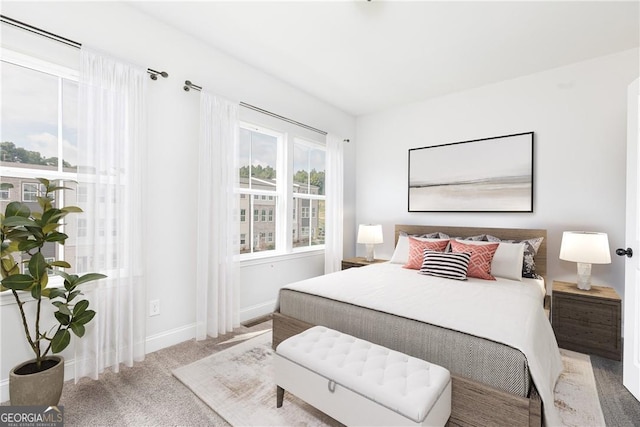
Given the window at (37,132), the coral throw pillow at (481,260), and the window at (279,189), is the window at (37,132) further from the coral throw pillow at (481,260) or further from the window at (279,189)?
the coral throw pillow at (481,260)

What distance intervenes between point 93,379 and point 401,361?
2.07 m

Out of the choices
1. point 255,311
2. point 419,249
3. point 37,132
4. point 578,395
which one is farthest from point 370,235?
point 37,132

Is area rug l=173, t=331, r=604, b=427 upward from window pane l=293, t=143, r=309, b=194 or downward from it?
downward

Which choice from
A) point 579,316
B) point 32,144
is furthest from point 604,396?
point 32,144

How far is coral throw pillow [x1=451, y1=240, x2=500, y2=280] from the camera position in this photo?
9.05ft

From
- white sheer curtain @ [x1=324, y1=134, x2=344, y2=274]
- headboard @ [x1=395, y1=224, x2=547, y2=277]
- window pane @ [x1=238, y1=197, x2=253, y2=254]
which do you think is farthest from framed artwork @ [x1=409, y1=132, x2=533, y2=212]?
window pane @ [x1=238, y1=197, x2=253, y2=254]

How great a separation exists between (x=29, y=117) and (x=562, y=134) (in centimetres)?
456

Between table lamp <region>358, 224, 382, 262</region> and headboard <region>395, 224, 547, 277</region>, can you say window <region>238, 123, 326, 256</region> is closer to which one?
table lamp <region>358, 224, 382, 262</region>

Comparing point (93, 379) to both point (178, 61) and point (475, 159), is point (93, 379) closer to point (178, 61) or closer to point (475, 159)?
point (178, 61)

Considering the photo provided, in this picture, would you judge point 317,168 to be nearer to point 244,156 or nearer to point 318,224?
point 318,224

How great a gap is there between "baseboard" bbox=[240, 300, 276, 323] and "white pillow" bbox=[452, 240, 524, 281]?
2288 millimetres

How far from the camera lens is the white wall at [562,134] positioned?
9.29 ft

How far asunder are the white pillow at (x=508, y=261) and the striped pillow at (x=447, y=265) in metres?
0.33

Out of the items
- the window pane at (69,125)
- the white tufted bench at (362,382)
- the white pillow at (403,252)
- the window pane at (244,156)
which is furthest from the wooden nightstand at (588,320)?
the window pane at (69,125)
